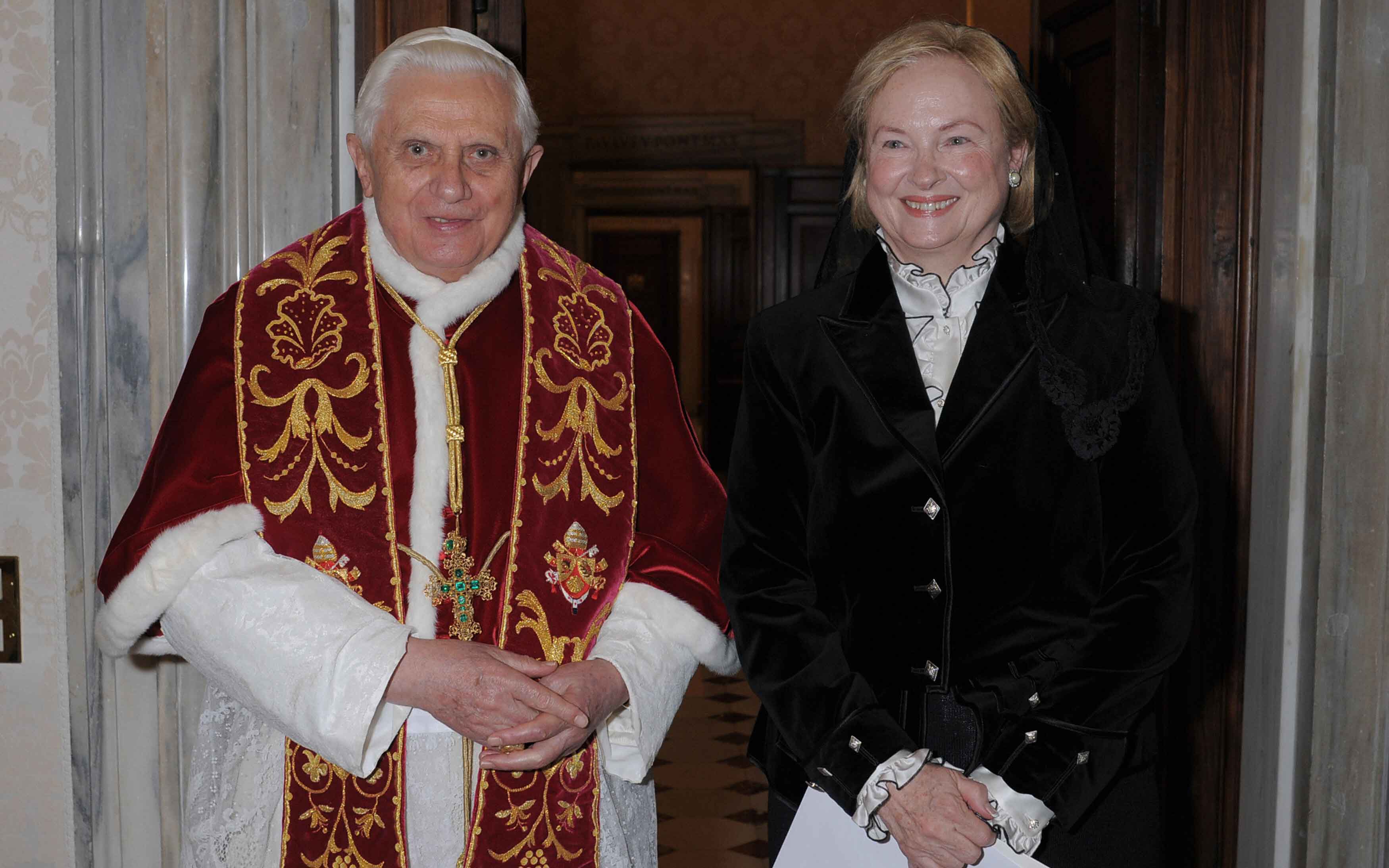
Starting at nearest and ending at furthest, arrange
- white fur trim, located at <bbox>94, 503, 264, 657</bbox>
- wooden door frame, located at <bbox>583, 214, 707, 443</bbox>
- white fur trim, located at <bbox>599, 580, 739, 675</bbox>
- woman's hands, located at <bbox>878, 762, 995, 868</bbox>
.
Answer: woman's hands, located at <bbox>878, 762, 995, 868</bbox>
white fur trim, located at <bbox>94, 503, 264, 657</bbox>
white fur trim, located at <bbox>599, 580, 739, 675</bbox>
wooden door frame, located at <bbox>583, 214, 707, 443</bbox>

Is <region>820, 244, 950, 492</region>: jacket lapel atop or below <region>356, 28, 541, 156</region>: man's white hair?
below

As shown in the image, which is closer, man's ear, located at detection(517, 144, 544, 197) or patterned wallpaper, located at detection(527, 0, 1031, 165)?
man's ear, located at detection(517, 144, 544, 197)

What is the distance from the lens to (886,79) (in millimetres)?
1818

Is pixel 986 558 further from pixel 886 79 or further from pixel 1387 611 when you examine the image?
pixel 1387 611

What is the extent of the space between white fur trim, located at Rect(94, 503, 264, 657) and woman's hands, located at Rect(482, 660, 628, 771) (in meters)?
0.54

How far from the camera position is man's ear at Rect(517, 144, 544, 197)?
2080 millimetres

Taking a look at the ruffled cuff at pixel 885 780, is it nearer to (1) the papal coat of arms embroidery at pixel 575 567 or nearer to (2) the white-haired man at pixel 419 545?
(2) the white-haired man at pixel 419 545

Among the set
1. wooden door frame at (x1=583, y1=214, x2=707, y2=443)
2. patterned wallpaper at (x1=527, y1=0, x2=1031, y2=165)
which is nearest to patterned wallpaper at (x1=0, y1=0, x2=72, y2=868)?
patterned wallpaper at (x1=527, y1=0, x2=1031, y2=165)

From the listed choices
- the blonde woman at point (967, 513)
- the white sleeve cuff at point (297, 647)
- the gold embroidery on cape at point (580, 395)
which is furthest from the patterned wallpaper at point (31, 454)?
the blonde woman at point (967, 513)

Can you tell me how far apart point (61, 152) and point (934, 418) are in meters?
1.86

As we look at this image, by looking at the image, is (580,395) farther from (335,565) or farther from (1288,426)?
(1288,426)

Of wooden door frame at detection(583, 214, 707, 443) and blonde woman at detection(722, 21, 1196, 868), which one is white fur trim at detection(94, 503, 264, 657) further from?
wooden door frame at detection(583, 214, 707, 443)

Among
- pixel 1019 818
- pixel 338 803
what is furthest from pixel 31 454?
pixel 1019 818

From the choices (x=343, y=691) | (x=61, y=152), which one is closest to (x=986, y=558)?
(x=343, y=691)
